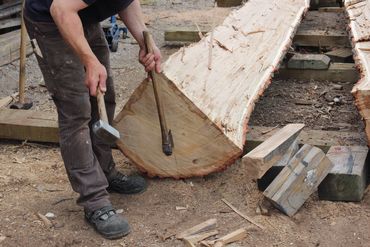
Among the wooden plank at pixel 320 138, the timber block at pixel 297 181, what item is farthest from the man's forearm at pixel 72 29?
the wooden plank at pixel 320 138

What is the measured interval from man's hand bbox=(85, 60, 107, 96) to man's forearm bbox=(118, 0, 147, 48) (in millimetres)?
632

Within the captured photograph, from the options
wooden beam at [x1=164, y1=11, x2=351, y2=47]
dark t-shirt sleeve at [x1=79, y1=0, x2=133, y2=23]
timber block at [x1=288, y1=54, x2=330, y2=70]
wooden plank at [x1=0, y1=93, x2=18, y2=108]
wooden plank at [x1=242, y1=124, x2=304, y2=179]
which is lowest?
wooden beam at [x1=164, y1=11, x2=351, y2=47]

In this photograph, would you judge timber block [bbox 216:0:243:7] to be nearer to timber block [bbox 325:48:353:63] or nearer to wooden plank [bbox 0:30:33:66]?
timber block [bbox 325:48:353:63]

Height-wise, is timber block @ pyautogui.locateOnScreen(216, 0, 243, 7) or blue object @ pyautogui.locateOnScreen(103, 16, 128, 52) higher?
blue object @ pyautogui.locateOnScreen(103, 16, 128, 52)

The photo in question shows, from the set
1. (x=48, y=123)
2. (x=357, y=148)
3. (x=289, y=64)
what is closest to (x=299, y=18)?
(x=289, y=64)

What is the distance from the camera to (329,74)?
6.41m

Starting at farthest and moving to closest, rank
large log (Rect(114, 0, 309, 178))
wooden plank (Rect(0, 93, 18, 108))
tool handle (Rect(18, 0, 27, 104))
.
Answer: wooden plank (Rect(0, 93, 18, 108)) → tool handle (Rect(18, 0, 27, 104)) → large log (Rect(114, 0, 309, 178))

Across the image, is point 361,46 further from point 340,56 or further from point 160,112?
point 160,112

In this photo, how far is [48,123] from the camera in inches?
193

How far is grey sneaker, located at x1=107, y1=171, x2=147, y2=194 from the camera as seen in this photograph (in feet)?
13.9

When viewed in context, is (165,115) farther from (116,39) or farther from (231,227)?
(116,39)

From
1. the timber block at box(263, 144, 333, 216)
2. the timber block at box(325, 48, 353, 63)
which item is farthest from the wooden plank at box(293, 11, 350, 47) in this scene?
the timber block at box(263, 144, 333, 216)

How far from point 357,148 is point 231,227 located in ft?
3.55

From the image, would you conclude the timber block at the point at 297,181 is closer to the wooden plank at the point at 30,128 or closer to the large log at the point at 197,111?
the large log at the point at 197,111
